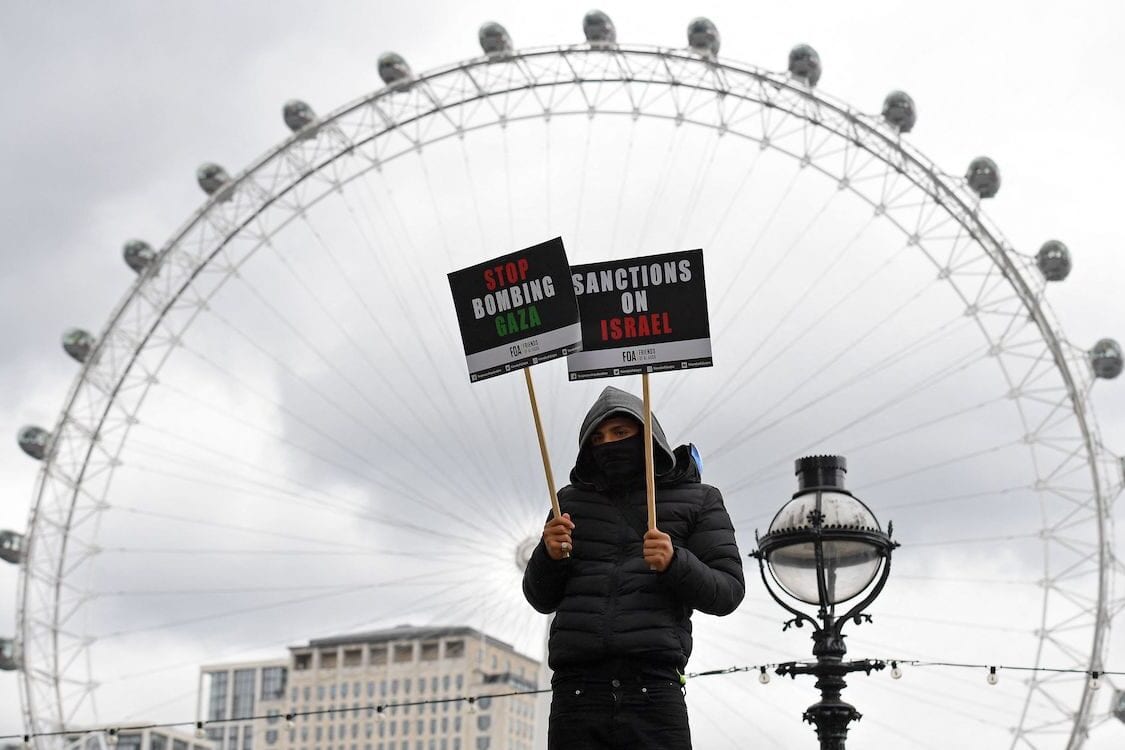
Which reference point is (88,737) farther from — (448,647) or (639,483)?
(448,647)

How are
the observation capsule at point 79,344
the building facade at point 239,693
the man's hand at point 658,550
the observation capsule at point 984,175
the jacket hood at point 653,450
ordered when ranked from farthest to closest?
the building facade at point 239,693, the observation capsule at point 79,344, the observation capsule at point 984,175, the jacket hood at point 653,450, the man's hand at point 658,550

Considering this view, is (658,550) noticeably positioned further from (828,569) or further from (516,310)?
(828,569)

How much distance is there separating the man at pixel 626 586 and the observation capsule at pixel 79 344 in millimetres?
31426

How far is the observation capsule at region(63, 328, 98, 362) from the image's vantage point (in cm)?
3647

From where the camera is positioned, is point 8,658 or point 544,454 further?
point 8,658

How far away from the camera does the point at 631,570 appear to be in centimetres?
631

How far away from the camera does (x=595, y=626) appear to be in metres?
6.23

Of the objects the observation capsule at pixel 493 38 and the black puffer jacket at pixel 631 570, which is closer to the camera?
the black puffer jacket at pixel 631 570

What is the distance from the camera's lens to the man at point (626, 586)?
6.16 metres

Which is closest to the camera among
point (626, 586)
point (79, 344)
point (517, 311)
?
point (626, 586)


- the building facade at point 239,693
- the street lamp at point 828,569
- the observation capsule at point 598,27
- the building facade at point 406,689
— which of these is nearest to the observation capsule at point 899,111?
the observation capsule at point 598,27

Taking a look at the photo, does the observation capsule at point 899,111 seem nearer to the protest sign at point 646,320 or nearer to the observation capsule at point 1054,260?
the observation capsule at point 1054,260

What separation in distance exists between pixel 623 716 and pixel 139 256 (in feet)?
103

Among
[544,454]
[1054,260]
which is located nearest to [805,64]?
[1054,260]
